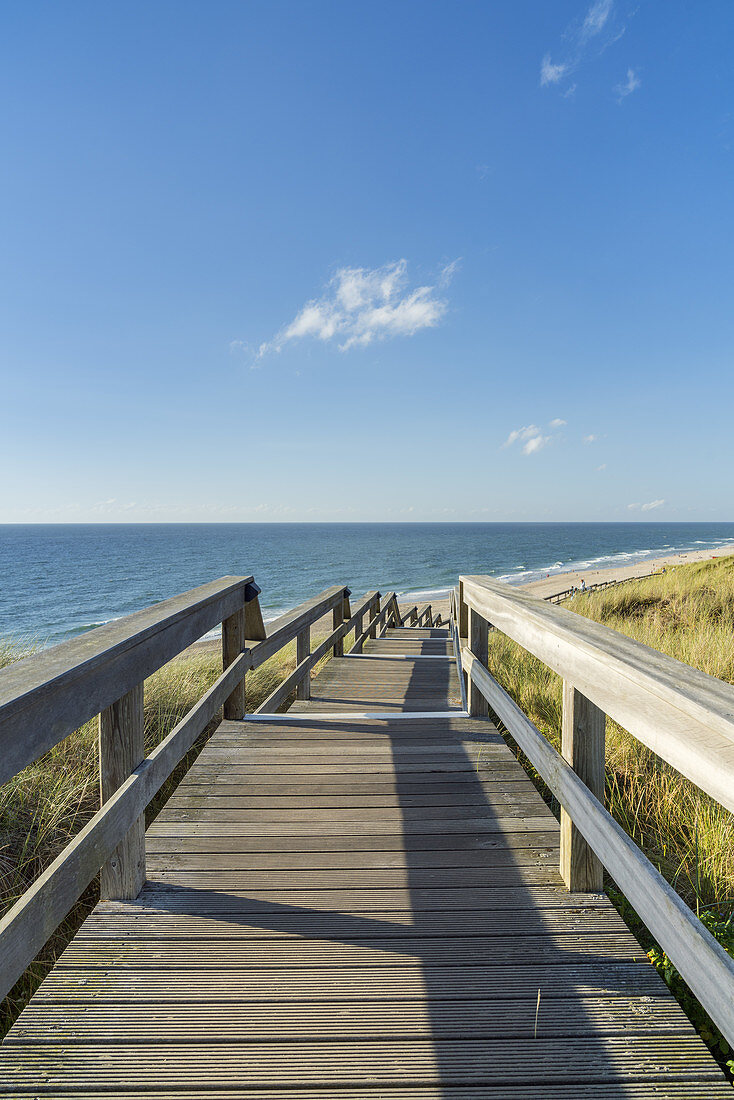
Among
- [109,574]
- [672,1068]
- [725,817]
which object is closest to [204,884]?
[672,1068]

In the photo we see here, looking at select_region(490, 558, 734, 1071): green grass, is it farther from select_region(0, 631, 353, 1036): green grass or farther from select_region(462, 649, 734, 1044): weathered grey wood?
select_region(0, 631, 353, 1036): green grass

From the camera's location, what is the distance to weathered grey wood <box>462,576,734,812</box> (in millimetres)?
889

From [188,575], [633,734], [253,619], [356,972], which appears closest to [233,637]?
[253,619]

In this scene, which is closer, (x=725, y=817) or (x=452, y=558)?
(x=725, y=817)

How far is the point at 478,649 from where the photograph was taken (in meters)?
3.49

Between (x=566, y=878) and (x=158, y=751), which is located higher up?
(x=158, y=751)

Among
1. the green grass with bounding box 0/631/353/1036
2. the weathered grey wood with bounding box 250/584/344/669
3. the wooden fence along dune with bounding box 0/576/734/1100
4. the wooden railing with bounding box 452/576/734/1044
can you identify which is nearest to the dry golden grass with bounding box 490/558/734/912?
the wooden fence along dune with bounding box 0/576/734/1100

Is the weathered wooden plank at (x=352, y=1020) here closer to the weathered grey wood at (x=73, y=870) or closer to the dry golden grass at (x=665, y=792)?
the weathered grey wood at (x=73, y=870)

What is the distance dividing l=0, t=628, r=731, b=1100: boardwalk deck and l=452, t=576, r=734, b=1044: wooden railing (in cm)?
33

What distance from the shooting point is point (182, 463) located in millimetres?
109688

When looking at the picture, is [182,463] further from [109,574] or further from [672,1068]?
[672,1068]

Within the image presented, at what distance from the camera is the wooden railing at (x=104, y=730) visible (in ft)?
3.82

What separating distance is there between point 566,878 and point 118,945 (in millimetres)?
1506

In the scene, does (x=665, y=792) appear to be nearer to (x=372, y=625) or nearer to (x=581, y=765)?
(x=581, y=765)
